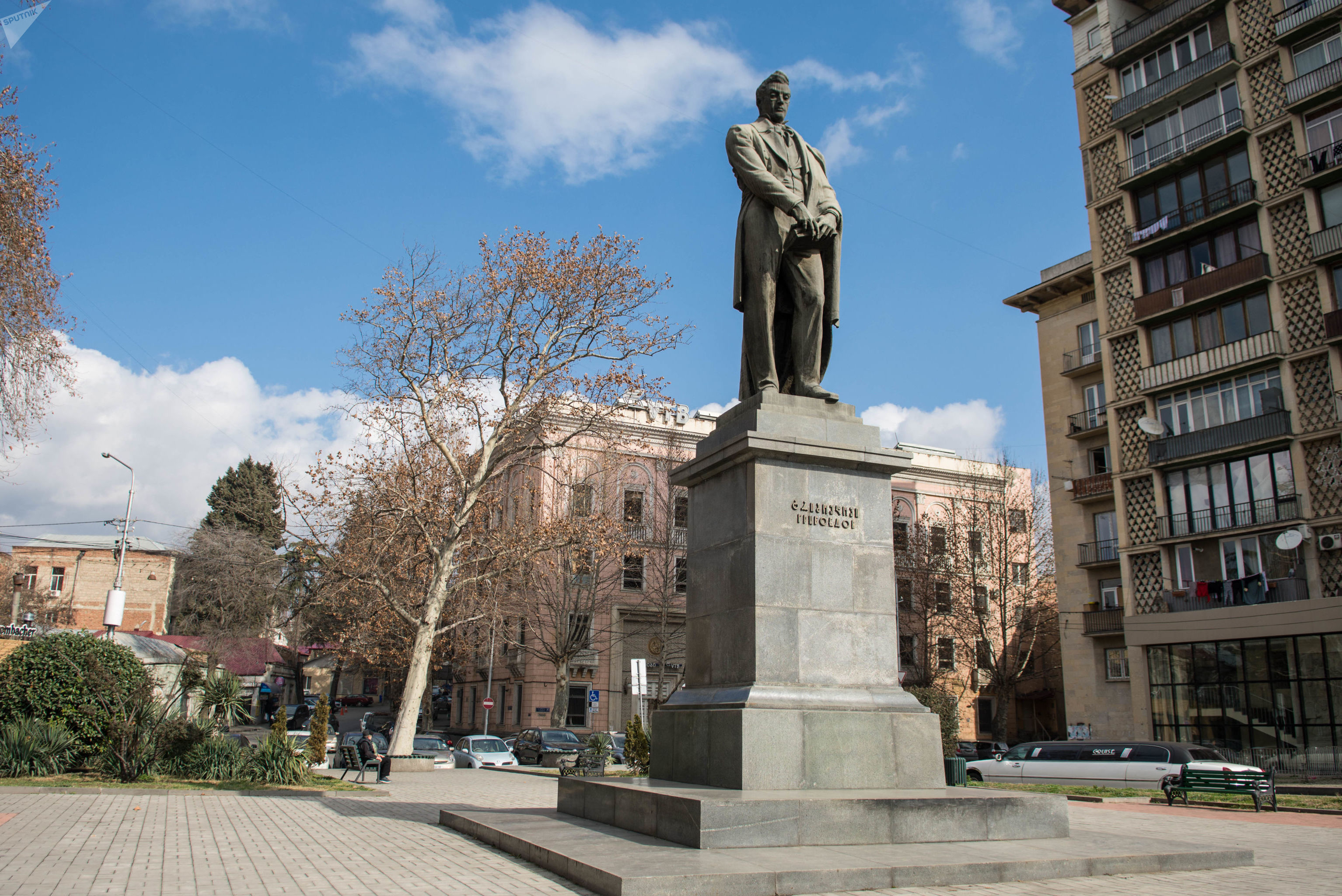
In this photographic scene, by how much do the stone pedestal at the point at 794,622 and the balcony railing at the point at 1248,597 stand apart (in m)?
27.4

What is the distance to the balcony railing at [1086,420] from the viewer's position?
1581 inches

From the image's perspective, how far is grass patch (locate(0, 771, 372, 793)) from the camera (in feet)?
51.0

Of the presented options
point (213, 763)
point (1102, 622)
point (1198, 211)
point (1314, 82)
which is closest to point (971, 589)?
point (1102, 622)

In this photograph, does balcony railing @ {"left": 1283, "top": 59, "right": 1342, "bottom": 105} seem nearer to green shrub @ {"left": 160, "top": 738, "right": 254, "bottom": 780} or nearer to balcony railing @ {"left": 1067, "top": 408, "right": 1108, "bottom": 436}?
balcony railing @ {"left": 1067, "top": 408, "right": 1108, "bottom": 436}

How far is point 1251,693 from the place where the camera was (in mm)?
31109

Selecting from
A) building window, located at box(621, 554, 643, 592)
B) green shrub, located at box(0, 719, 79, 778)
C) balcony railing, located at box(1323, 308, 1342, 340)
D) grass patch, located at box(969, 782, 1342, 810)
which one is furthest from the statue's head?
building window, located at box(621, 554, 643, 592)

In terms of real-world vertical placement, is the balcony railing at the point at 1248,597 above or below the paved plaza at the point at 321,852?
above

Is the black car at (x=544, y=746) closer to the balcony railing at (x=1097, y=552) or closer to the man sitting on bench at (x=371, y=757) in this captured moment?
the man sitting on bench at (x=371, y=757)

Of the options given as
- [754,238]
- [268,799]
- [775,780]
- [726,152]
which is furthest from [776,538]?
[268,799]

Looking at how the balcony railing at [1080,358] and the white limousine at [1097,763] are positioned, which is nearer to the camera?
the white limousine at [1097,763]

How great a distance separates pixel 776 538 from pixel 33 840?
7745 millimetres

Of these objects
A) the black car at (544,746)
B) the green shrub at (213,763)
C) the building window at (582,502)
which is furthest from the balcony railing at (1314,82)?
the green shrub at (213,763)

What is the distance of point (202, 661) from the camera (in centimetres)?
2045

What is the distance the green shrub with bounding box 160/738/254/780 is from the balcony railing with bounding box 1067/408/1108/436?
113 ft
